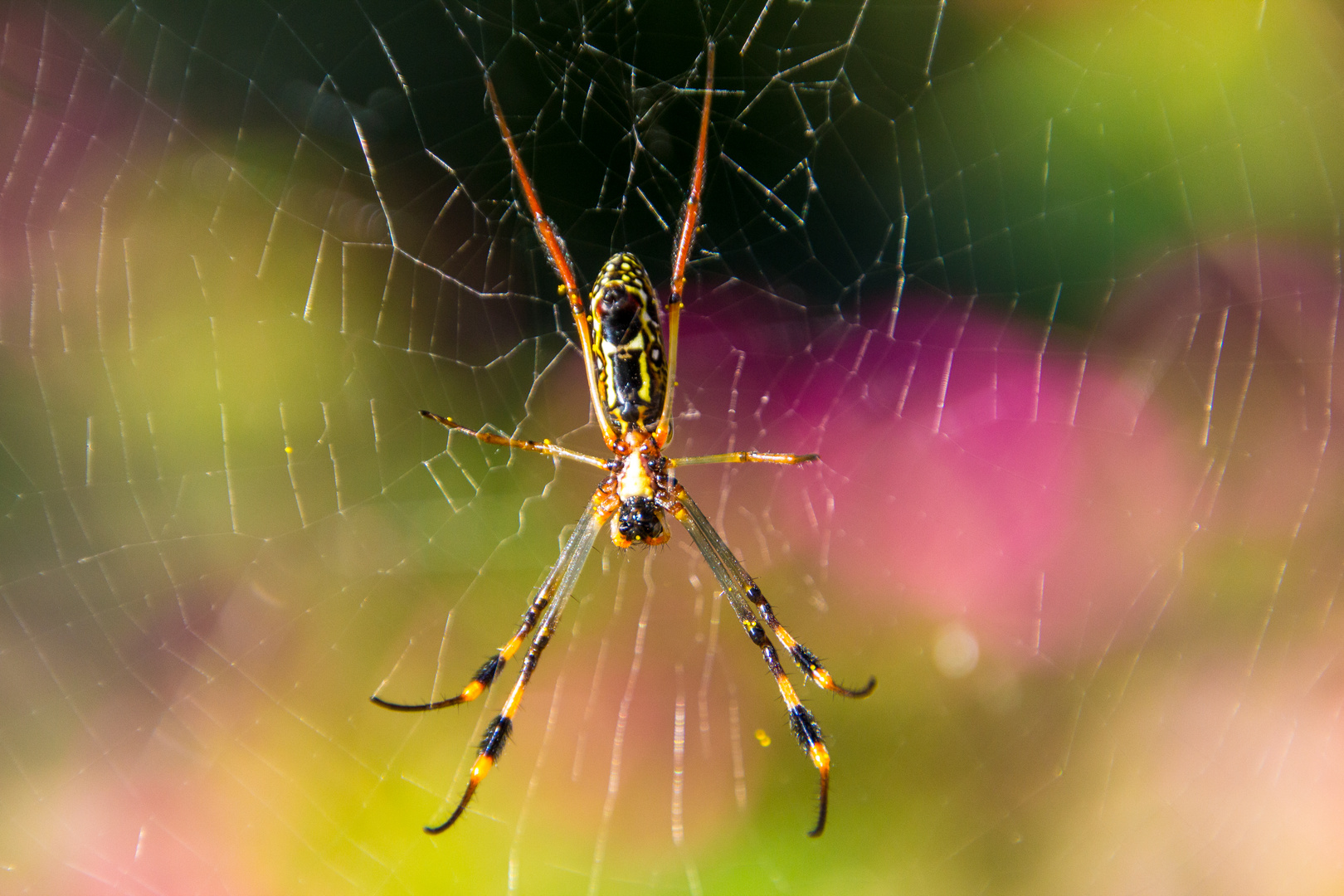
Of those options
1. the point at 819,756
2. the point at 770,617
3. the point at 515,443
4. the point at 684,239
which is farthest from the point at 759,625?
the point at 684,239

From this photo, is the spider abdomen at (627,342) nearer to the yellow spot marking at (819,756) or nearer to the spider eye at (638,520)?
the spider eye at (638,520)

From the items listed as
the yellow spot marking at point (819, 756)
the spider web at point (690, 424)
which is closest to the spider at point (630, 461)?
the yellow spot marking at point (819, 756)

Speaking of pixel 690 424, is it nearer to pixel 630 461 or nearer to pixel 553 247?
pixel 630 461

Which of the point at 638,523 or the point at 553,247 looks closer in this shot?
the point at 553,247

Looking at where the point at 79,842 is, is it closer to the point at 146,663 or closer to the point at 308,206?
the point at 146,663

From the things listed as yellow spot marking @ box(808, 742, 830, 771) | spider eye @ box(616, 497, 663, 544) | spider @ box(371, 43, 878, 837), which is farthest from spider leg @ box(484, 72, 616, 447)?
yellow spot marking @ box(808, 742, 830, 771)

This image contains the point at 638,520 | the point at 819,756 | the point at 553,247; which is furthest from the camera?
the point at 638,520
